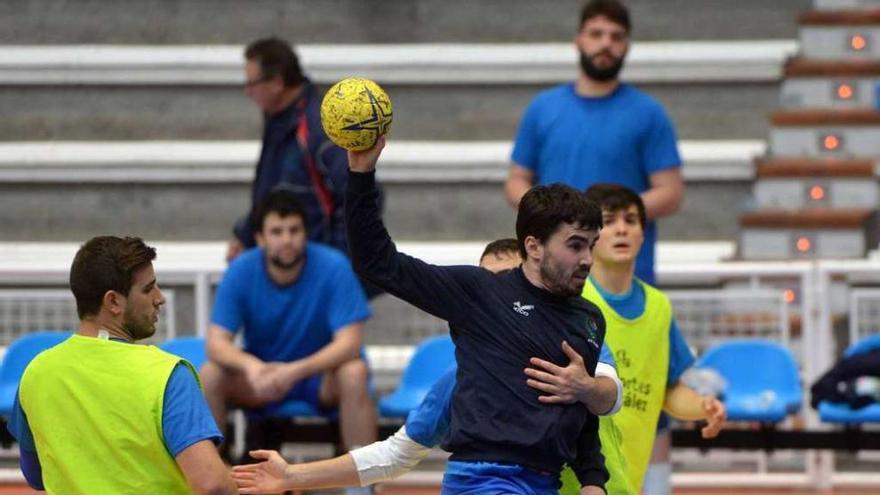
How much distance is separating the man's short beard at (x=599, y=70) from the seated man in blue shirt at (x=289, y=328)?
1.32 meters

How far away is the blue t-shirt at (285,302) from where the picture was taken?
26.6ft

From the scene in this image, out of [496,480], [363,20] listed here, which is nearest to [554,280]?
[496,480]

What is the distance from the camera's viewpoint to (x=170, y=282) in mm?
9156

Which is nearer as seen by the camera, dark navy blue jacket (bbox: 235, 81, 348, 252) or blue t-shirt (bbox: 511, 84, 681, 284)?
blue t-shirt (bbox: 511, 84, 681, 284)

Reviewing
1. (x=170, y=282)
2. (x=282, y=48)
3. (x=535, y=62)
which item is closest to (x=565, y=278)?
(x=282, y=48)

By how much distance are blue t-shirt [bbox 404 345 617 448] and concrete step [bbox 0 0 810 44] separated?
680cm

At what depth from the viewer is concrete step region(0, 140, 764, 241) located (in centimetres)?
1052

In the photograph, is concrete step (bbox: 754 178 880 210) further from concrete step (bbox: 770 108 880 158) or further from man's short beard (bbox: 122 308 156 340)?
man's short beard (bbox: 122 308 156 340)

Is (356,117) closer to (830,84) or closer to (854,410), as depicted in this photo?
(854,410)

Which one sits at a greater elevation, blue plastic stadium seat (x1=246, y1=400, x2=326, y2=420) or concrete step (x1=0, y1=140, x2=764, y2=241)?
concrete step (x1=0, y1=140, x2=764, y2=241)

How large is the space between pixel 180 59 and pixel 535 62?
6.76 ft

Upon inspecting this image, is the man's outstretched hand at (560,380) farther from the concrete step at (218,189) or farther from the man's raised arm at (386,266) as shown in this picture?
the concrete step at (218,189)

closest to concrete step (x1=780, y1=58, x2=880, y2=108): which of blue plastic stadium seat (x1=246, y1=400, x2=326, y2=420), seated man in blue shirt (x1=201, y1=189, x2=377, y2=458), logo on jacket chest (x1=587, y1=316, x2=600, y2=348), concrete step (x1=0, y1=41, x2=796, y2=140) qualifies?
concrete step (x1=0, y1=41, x2=796, y2=140)

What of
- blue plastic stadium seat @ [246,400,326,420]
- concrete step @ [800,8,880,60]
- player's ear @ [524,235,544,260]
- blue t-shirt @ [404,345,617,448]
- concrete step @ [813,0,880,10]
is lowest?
blue plastic stadium seat @ [246,400,326,420]
